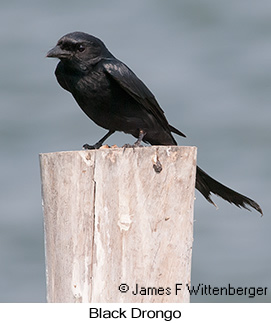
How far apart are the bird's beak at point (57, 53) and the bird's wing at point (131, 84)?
1.16 feet

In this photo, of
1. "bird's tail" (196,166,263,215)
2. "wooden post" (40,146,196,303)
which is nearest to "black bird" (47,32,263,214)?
"bird's tail" (196,166,263,215)

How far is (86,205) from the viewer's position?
3.91 m

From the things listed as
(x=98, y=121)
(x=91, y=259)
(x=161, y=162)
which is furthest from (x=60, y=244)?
(x=98, y=121)

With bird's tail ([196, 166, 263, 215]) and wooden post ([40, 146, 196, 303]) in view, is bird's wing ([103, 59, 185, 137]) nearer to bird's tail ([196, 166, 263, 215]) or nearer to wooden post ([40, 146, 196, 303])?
bird's tail ([196, 166, 263, 215])

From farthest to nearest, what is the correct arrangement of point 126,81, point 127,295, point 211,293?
point 126,81, point 211,293, point 127,295

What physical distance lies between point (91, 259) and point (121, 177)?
0.52 metres

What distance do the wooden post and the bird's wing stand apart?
5.46 feet

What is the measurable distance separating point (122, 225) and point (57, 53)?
7.46 ft

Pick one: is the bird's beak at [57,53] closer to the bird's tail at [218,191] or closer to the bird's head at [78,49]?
the bird's head at [78,49]

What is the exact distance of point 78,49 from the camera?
5.70 meters

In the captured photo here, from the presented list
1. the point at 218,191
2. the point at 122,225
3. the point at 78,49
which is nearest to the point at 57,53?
the point at 78,49

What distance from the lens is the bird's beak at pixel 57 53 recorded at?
5.57 metres

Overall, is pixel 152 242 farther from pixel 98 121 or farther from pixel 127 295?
pixel 98 121

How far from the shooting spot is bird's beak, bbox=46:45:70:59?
5.57m
